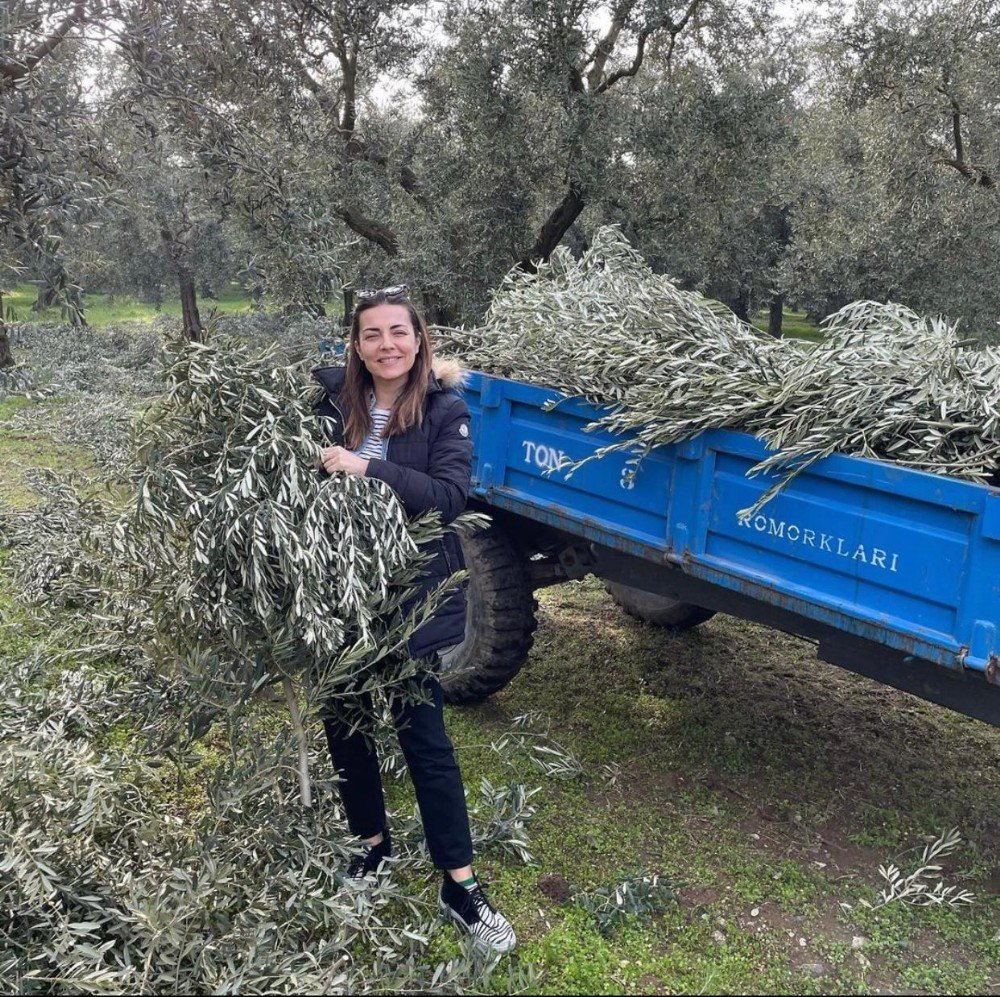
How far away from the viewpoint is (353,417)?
3.27 metres

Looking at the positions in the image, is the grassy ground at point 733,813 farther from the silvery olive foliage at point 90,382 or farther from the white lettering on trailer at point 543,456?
the silvery olive foliage at point 90,382

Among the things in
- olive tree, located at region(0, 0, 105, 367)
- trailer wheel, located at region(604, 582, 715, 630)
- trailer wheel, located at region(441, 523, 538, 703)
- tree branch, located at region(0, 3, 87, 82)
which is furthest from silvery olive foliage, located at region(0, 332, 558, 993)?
trailer wheel, located at region(604, 582, 715, 630)

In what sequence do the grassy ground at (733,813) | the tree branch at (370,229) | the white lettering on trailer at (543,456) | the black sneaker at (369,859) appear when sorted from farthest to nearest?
the tree branch at (370,229) < the white lettering on trailer at (543,456) < the black sneaker at (369,859) < the grassy ground at (733,813)

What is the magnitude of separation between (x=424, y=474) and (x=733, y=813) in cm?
227

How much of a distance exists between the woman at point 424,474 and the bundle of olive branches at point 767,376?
3.50 ft

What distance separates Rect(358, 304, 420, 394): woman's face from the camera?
10.4 feet

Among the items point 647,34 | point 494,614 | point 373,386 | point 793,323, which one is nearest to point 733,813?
point 494,614

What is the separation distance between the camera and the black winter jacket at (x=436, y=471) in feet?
10.3

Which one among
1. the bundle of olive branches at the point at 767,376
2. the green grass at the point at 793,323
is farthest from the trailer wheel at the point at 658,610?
the green grass at the point at 793,323

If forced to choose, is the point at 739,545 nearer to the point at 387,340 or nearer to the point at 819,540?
the point at 819,540

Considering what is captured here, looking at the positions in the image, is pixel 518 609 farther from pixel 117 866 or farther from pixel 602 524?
pixel 117 866

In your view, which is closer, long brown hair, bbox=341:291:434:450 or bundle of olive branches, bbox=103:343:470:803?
bundle of olive branches, bbox=103:343:470:803

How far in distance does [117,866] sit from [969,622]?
2934mm

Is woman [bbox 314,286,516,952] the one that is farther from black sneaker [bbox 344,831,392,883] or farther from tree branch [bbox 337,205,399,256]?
tree branch [bbox 337,205,399,256]
